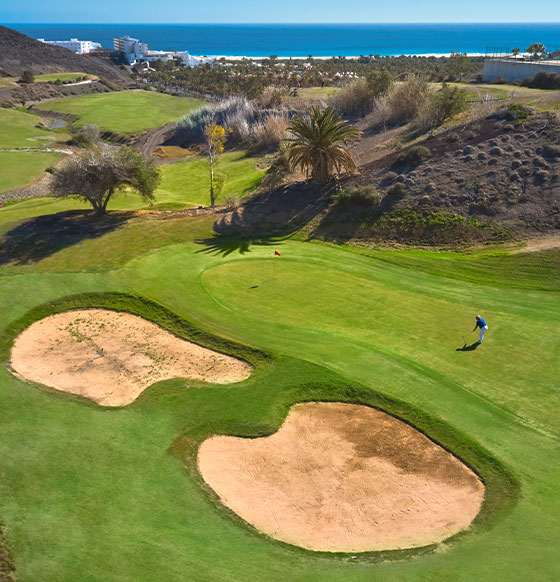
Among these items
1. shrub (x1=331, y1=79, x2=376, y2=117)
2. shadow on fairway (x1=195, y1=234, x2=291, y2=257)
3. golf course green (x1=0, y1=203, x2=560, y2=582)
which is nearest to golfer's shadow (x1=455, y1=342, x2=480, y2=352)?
golf course green (x1=0, y1=203, x2=560, y2=582)

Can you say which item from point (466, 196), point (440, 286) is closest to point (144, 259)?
point (440, 286)

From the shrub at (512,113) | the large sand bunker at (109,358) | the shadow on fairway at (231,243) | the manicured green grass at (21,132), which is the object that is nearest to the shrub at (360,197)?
the shadow on fairway at (231,243)

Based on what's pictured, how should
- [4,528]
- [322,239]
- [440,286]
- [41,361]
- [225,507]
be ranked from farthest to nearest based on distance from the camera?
[322,239] → [440,286] → [41,361] → [225,507] → [4,528]

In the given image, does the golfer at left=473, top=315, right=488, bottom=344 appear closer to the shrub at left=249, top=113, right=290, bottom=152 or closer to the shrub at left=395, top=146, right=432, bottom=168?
the shrub at left=395, top=146, right=432, bottom=168

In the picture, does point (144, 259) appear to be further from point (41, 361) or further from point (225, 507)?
point (225, 507)

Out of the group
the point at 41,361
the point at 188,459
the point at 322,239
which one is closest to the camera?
the point at 188,459

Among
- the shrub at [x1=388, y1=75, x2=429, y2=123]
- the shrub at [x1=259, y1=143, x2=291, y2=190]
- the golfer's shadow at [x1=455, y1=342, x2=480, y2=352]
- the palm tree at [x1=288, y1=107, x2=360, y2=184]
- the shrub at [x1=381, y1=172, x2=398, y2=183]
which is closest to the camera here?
the golfer's shadow at [x1=455, y1=342, x2=480, y2=352]

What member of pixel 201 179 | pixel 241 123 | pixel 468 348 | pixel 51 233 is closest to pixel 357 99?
pixel 241 123
